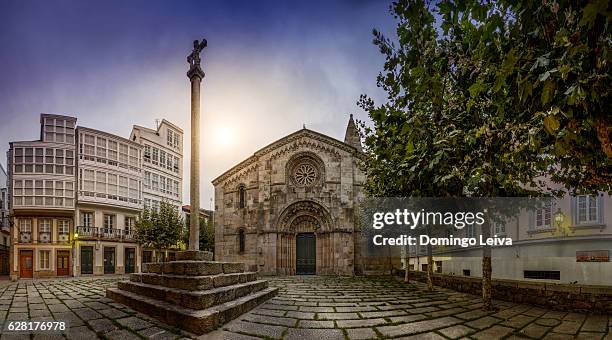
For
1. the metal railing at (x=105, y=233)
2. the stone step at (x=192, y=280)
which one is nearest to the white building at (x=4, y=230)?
the metal railing at (x=105, y=233)

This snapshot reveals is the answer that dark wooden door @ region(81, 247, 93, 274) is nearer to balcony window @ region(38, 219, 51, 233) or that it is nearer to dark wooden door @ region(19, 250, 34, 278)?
balcony window @ region(38, 219, 51, 233)

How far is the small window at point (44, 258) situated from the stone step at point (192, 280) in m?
26.1

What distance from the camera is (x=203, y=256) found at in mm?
7816

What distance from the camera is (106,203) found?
28594 millimetres

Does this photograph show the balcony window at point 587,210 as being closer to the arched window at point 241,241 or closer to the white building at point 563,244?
the white building at point 563,244

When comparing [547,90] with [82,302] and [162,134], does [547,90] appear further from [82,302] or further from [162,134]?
[162,134]

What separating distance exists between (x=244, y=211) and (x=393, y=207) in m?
13.1

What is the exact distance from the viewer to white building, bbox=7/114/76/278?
26.6 meters

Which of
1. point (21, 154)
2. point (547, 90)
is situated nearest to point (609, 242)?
point (547, 90)

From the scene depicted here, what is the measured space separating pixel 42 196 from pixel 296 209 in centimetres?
2177

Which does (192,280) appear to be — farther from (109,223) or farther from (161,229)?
(109,223)

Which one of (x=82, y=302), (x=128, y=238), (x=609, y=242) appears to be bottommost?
(x=128, y=238)

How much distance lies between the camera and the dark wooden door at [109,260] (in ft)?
95.2

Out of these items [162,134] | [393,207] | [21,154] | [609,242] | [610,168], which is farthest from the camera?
[162,134]
